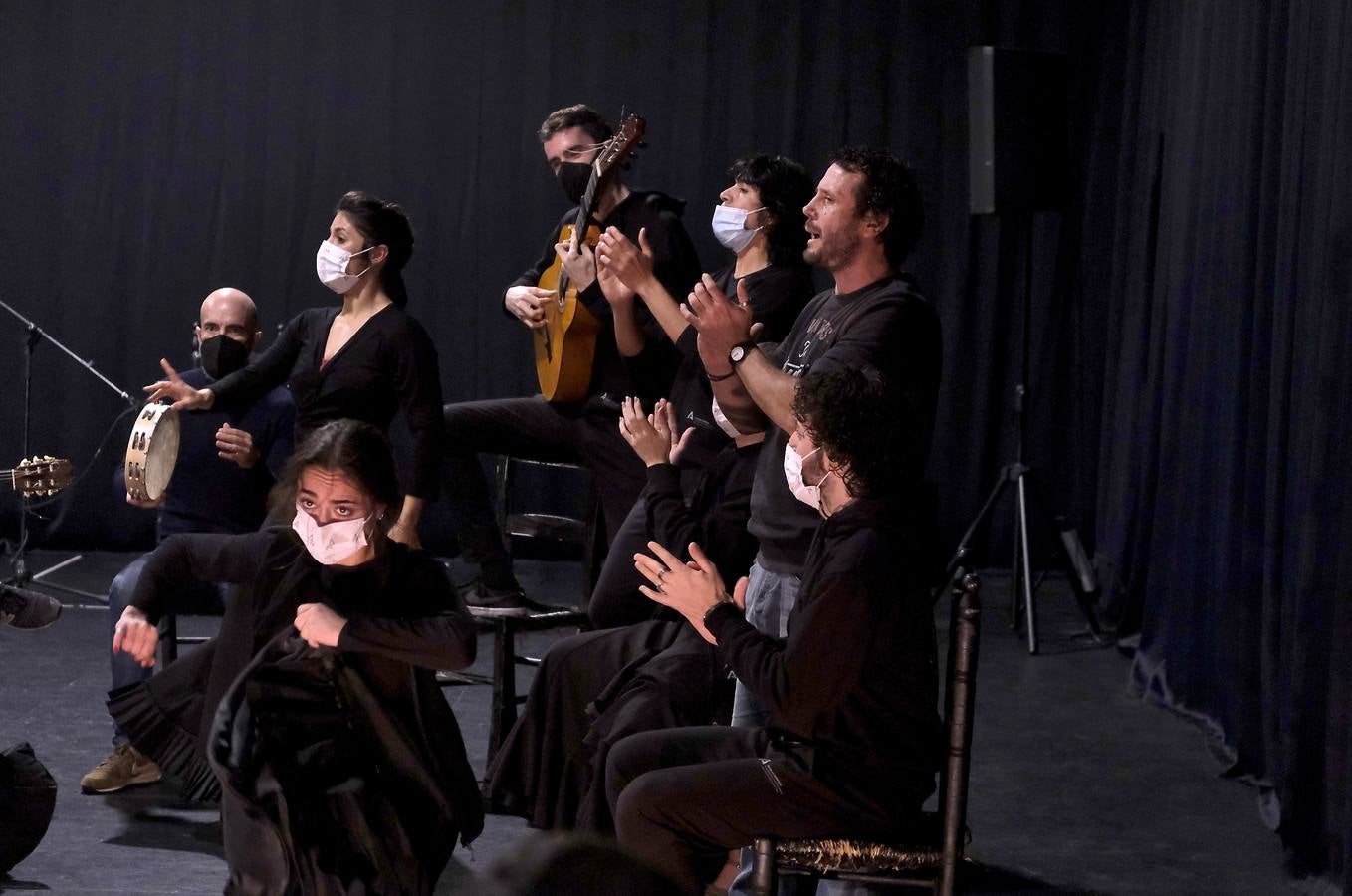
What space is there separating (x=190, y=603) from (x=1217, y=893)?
2601 mm

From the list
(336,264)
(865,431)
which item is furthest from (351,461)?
(336,264)

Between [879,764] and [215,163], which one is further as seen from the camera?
[215,163]

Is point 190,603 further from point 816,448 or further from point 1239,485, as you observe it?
point 1239,485

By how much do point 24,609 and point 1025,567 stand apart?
3.84 meters

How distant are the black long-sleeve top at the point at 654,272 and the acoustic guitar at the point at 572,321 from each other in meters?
0.03

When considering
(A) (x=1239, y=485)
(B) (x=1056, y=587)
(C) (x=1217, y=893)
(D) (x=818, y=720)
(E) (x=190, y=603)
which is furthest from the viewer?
(B) (x=1056, y=587)

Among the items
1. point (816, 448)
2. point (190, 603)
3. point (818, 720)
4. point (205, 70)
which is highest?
point (205, 70)

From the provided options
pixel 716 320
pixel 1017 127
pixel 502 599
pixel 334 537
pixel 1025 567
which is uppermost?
pixel 1017 127

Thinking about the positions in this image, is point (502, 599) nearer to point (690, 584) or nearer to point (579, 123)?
point (579, 123)

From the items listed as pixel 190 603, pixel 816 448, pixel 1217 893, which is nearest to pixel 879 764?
pixel 816 448

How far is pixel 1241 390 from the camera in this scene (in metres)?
4.97

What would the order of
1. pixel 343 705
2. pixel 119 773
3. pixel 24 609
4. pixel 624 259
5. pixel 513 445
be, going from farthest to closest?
pixel 513 445, pixel 119 773, pixel 624 259, pixel 24 609, pixel 343 705

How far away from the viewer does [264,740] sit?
9.55ft

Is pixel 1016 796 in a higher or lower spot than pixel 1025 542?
lower
